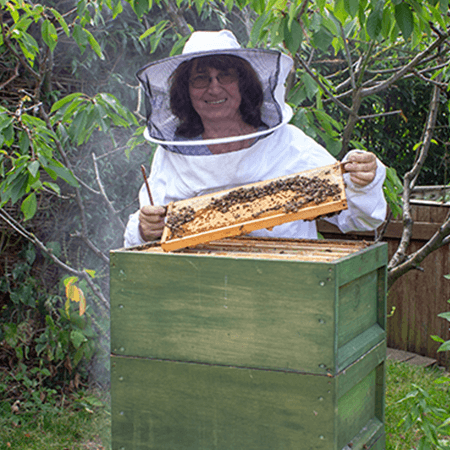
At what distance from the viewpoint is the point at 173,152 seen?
204 centimetres

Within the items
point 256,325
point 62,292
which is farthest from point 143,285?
point 62,292

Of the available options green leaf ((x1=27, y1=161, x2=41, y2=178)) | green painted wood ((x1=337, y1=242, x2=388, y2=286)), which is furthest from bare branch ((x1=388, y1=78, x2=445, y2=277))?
green leaf ((x1=27, y1=161, x2=41, y2=178))

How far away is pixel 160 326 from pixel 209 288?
177 millimetres

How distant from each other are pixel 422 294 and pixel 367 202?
290 centimetres

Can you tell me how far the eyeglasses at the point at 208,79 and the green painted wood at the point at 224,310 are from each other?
3.10ft

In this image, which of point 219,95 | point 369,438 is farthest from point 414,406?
point 219,95

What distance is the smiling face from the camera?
200 cm

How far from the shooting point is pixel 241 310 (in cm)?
127

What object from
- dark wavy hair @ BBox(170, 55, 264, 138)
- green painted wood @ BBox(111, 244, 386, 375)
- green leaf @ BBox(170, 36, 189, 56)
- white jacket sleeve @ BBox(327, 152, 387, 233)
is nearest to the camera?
green painted wood @ BBox(111, 244, 386, 375)

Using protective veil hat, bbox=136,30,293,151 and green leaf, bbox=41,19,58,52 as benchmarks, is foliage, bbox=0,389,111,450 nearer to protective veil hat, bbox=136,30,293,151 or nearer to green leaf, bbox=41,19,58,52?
protective veil hat, bbox=136,30,293,151

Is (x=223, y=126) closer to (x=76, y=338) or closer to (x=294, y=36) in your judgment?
(x=294, y=36)

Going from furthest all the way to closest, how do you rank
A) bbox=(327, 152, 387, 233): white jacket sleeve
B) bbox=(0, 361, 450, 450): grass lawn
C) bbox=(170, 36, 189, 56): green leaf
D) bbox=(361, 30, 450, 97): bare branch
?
bbox=(0, 361, 450, 450): grass lawn → bbox=(170, 36, 189, 56): green leaf → bbox=(361, 30, 450, 97): bare branch → bbox=(327, 152, 387, 233): white jacket sleeve

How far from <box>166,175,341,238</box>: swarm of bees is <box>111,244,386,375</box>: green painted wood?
0.59 feet

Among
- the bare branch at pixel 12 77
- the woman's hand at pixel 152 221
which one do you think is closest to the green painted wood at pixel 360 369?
the woman's hand at pixel 152 221
